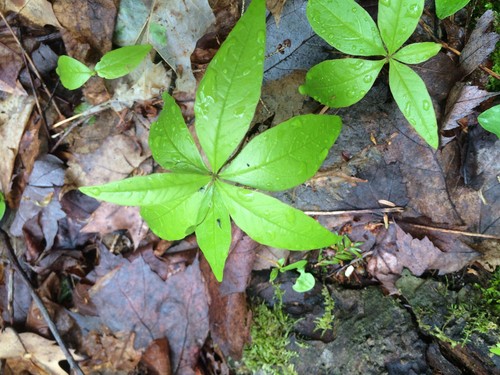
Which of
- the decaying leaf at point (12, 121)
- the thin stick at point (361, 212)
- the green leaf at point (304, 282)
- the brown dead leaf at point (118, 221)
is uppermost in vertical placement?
the decaying leaf at point (12, 121)

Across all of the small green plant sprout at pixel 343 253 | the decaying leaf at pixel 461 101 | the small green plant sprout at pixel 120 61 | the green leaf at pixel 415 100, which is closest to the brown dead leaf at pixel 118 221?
the small green plant sprout at pixel 120 61

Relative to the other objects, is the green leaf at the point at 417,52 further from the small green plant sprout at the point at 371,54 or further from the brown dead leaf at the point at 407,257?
the brown dead leaf at the point at 407,257

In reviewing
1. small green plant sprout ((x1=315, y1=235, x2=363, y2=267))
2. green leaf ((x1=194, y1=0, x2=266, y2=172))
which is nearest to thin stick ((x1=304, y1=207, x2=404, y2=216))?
small green plant sprout ((x1=315, y1=235, x2=363, y2=267))

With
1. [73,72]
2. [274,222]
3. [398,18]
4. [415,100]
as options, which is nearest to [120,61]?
[73,72]

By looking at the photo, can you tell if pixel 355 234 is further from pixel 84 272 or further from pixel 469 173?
pixel 84 272

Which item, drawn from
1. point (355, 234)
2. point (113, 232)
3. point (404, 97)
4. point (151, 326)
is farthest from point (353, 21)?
point (151, 326)

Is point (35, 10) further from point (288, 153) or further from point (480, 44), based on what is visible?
point (480, 44)

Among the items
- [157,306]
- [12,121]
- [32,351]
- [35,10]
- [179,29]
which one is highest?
[35,10]
